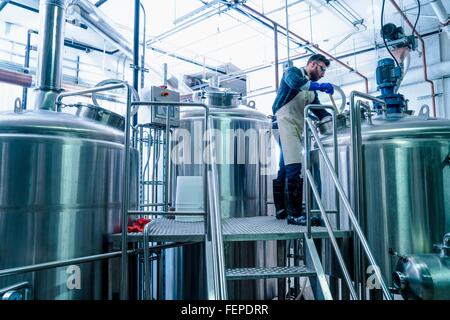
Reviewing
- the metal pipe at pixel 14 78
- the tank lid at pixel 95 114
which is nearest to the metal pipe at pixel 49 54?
the tank lid at pixel 95 114

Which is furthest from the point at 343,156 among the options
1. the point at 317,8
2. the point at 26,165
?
the point at 317,8

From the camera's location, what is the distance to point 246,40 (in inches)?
254

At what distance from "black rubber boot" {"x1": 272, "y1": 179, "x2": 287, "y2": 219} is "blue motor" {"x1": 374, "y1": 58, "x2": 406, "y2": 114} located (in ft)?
3.77

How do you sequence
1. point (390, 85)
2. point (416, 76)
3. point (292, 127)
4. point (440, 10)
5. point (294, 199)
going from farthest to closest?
point (416, 76) → point (440, 10) → point (390, 85) → point (292, 127) → point (294, 199)

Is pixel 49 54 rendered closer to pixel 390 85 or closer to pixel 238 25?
pixel 390 85

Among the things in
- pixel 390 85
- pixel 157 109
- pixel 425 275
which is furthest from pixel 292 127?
pixel 425 275

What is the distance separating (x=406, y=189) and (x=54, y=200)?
2366 mm

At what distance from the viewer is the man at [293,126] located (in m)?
2.64

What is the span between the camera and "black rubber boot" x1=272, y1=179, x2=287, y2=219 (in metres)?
2.97

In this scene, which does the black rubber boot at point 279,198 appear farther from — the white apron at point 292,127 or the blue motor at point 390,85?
the blue motor at point 390,85

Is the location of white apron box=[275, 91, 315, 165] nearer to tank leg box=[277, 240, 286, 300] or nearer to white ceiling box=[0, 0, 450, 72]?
tank leg box=[277, 240, 286, 300]

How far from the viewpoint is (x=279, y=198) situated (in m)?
3.03

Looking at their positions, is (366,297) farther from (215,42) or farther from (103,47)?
(103,47)

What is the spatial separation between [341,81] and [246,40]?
2.47 m
